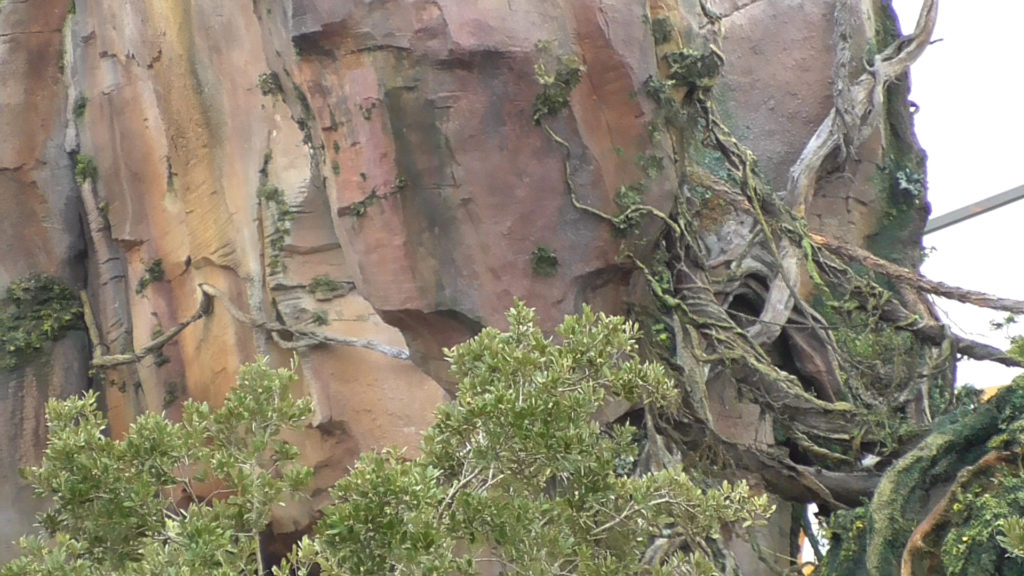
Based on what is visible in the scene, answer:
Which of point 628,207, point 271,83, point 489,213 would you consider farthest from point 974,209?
point 271,83

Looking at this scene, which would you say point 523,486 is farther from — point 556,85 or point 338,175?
point 338,175

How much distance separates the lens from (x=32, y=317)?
9828mm

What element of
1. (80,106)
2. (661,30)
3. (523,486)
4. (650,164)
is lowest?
(523,486)

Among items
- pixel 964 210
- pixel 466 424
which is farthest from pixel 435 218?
pixel 964 210

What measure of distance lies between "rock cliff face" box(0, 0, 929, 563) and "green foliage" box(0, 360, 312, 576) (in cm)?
181

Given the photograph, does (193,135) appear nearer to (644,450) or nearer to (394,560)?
(644,450)

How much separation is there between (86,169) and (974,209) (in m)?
8.93

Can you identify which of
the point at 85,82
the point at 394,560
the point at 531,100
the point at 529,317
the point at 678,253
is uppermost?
the point at 85,82

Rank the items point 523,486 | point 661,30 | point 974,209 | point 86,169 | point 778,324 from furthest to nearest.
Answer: point 974,209
point 86,169
point 778,324
point 661,30
point 523,486

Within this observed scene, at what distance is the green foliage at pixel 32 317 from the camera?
9.71 m

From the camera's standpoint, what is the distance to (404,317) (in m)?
6.71

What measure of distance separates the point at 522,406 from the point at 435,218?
2.27m

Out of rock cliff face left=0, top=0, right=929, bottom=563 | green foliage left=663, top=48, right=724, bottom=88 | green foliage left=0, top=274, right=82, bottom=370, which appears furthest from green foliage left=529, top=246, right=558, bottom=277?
green foliage left=0, top=274, right=82, bottom=370

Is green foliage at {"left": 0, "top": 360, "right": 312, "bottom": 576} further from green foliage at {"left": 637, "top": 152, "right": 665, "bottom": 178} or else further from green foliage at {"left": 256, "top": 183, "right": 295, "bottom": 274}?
green foliage at {"left": 256, "top": 183, "right": 295, "bottom": 274}
